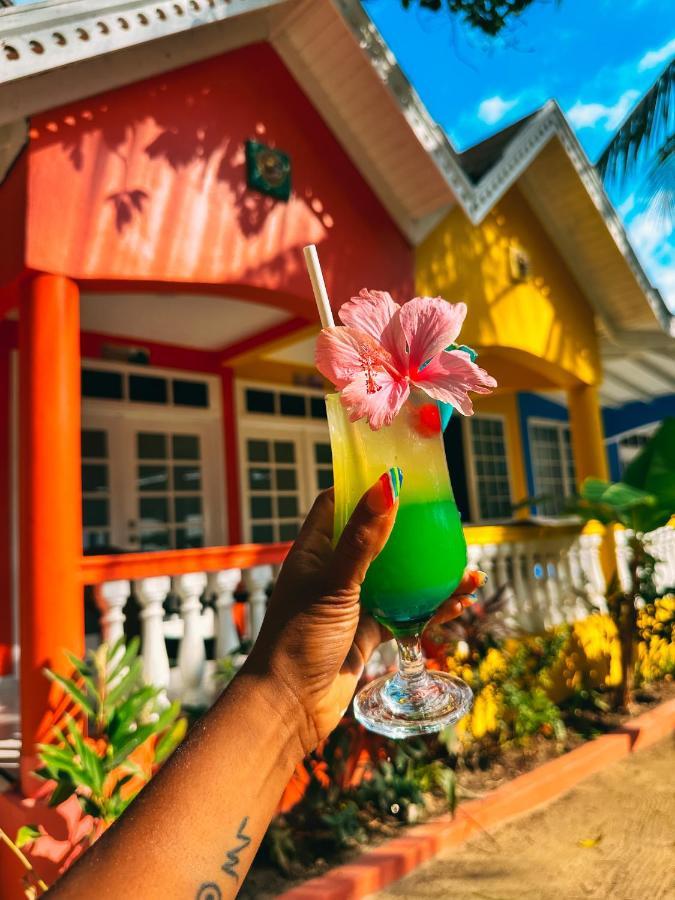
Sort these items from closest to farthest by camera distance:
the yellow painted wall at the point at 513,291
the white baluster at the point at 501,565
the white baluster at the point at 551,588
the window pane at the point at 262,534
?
the white baluster at the point at 501,565 < the white baluster at the point at 551,588 < the yellow painted wall at the point at 513,291 < the window pane at the point at 262,534

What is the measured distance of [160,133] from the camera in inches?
156

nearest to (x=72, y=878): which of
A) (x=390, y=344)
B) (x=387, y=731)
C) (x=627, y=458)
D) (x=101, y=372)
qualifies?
(x=387, y=731)

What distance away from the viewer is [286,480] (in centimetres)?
742

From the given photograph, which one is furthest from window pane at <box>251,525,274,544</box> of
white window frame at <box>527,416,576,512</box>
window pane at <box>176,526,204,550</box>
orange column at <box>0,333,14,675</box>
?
white window frame at <box>527,416,576,512</box>

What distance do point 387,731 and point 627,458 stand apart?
12.2 meters

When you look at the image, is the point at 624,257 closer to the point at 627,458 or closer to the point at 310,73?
the point at 310,73

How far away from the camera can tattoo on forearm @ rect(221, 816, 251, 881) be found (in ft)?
3.20

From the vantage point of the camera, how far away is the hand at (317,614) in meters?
1.11

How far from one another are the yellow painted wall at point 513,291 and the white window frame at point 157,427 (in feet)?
8.85

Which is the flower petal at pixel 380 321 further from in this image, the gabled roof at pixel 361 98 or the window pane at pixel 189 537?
the window pane at pixel 189 537

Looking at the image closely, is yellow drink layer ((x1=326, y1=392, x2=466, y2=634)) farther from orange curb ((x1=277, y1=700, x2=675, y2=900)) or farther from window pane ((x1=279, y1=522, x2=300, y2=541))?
window pane ((x1=279, y1=522, x2=300, y2=541))

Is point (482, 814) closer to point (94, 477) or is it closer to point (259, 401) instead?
point (94, 477)

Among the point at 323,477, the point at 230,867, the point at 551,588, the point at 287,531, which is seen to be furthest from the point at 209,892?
the point at 323,477

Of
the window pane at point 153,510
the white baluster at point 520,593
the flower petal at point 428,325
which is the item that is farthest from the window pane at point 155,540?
the flower petal at point 428,325
